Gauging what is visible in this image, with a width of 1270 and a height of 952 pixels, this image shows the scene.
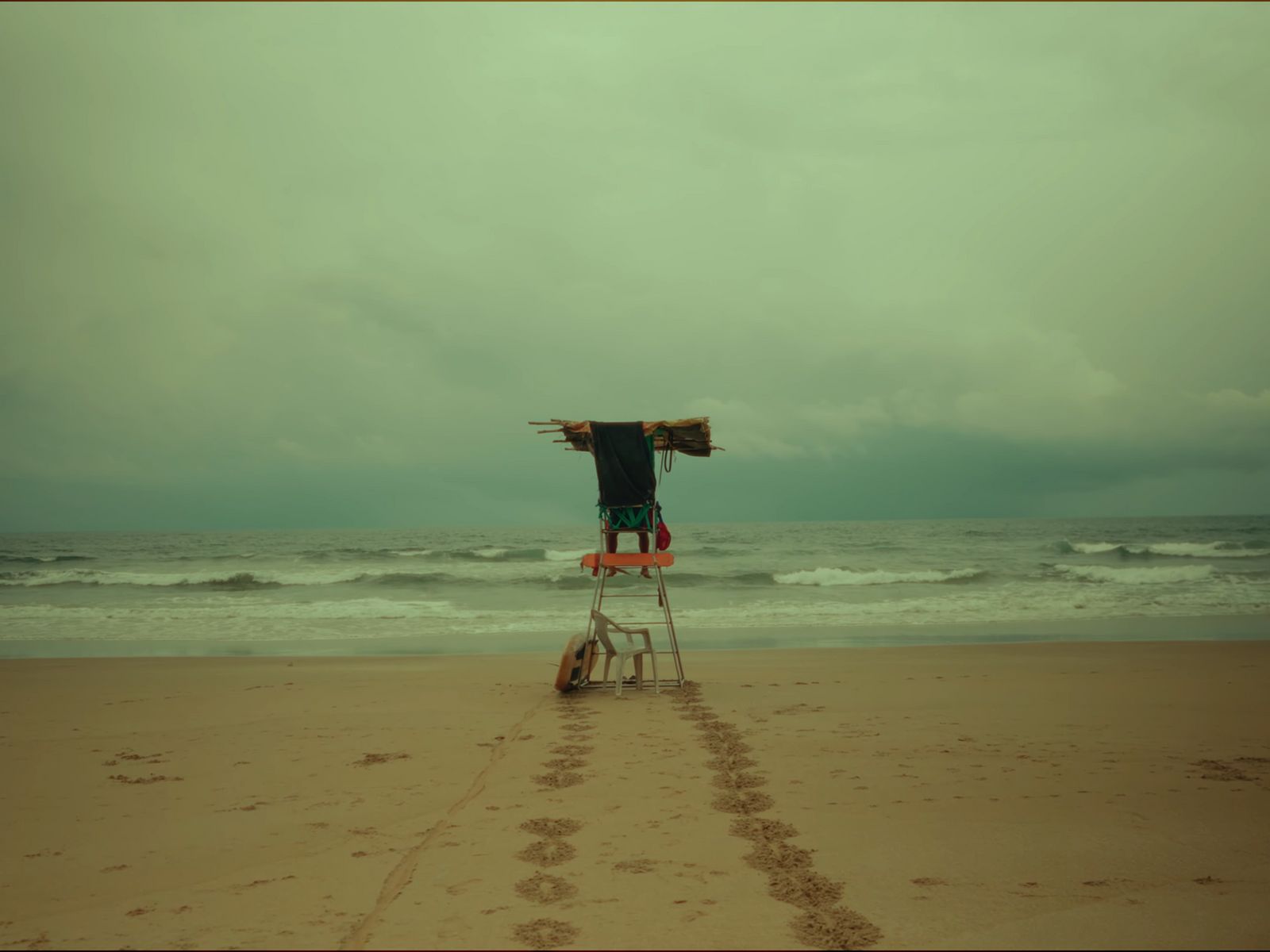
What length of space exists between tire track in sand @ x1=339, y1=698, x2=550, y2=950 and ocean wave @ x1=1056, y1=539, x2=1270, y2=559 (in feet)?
127

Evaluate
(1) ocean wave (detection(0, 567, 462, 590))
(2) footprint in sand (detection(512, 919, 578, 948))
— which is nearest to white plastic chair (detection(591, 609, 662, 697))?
(2) footprint in sand (detection(512, 919, 578, 948))

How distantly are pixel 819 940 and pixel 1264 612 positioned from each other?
66.0 ft

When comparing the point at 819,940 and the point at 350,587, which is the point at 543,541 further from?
the point at 819,940

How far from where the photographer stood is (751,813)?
4.80m

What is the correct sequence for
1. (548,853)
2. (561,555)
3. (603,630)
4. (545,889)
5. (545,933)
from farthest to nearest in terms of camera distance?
(561,555) < (603,630) < (548,853) < (545,889) < (545,933)

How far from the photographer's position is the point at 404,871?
3.94 meters

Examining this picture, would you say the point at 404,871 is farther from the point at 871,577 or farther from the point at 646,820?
the point at 871,577

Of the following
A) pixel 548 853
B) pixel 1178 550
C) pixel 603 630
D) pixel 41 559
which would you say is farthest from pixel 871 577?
pixel 41 559

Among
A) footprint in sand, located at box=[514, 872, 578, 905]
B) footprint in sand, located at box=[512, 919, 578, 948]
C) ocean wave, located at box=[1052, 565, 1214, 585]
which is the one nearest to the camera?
footprint in sand, located at box=[512, 919, 578, 948]

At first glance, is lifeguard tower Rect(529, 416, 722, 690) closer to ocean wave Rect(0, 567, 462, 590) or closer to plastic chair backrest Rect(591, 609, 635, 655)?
plastic chair backrest Rect(591, 609, 635, 655)

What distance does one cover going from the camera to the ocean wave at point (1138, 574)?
27234 millimetres

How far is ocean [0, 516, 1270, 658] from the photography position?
16.0 metres

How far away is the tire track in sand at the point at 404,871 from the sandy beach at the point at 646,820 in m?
0.02

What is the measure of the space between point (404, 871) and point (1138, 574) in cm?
3085
